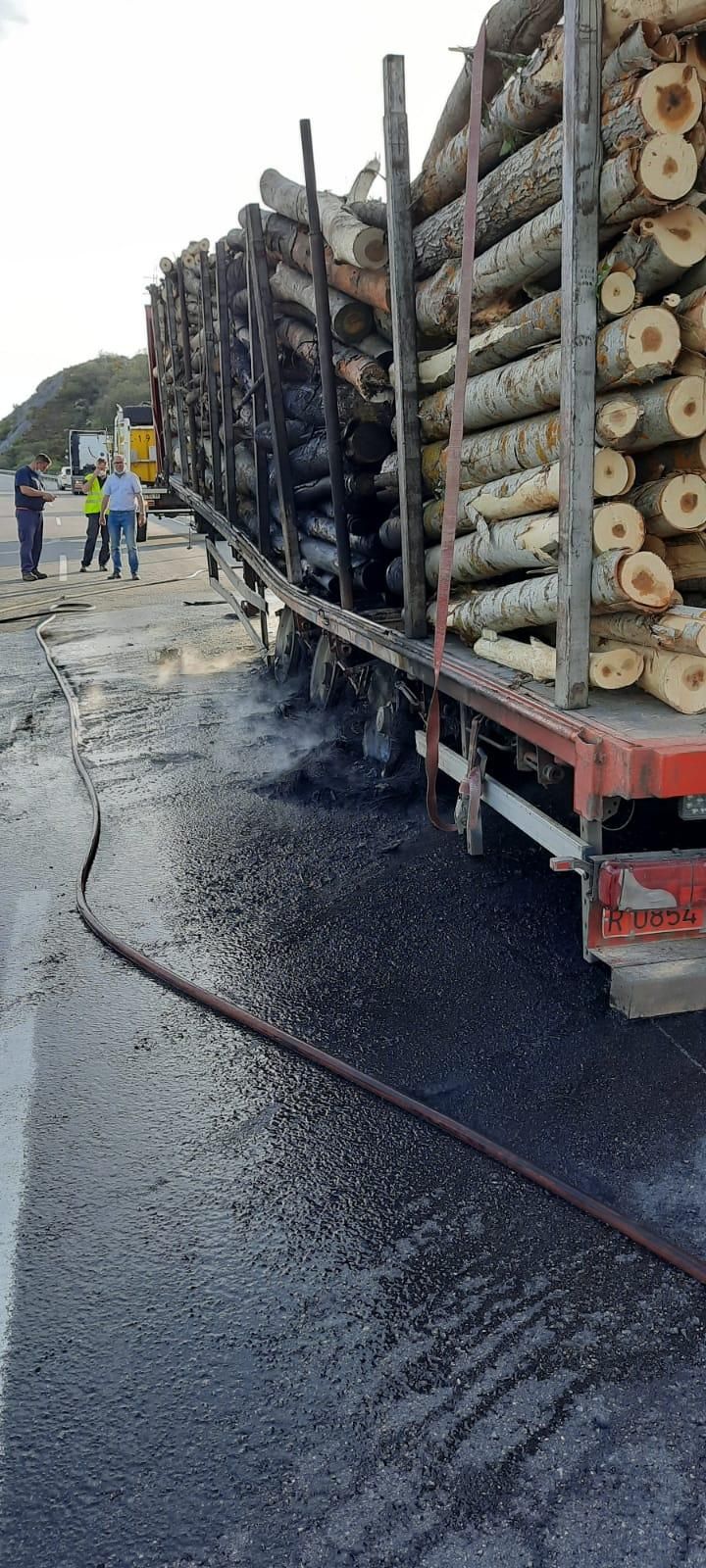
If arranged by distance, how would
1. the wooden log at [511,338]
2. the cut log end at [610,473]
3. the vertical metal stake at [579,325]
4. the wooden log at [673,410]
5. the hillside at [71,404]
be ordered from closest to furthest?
the vertical metal stake at [579,325]
the wooden log at [673,410]
the cut log end at [610,473]
the wooden log at [511,338]
the hillside at [71,404]

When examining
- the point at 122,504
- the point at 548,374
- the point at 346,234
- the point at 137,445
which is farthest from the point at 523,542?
the point at 137,445

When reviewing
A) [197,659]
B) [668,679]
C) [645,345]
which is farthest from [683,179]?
[197,659]

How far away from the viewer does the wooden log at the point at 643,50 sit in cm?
354

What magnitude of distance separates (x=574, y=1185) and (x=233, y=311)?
8.42 metres

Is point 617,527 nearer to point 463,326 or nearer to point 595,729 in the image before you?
point 595,729

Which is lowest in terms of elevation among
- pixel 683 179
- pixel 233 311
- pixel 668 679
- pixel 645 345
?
pixel 668 679

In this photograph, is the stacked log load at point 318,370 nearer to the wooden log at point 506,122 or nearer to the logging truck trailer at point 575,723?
the logging truck trailer at point 575,723

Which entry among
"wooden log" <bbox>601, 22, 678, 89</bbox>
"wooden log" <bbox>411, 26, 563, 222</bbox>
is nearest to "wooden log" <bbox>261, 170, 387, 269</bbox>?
"wooden log" <bbox>411, 26, 563, 222</bbox>

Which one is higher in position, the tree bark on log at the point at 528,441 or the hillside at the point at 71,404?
the hillside at the point at 71,404

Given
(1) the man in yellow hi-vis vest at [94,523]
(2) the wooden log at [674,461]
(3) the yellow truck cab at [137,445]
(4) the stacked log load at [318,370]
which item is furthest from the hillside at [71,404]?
(2) the wooden log at [674,461]

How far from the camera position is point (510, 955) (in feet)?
15.4

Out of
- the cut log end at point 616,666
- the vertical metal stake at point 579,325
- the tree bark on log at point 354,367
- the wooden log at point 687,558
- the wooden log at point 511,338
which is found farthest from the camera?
the tree bark on log at point 354,367

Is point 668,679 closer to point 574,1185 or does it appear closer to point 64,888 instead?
point 574,1185

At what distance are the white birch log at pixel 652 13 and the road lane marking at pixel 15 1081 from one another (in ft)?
13.2
